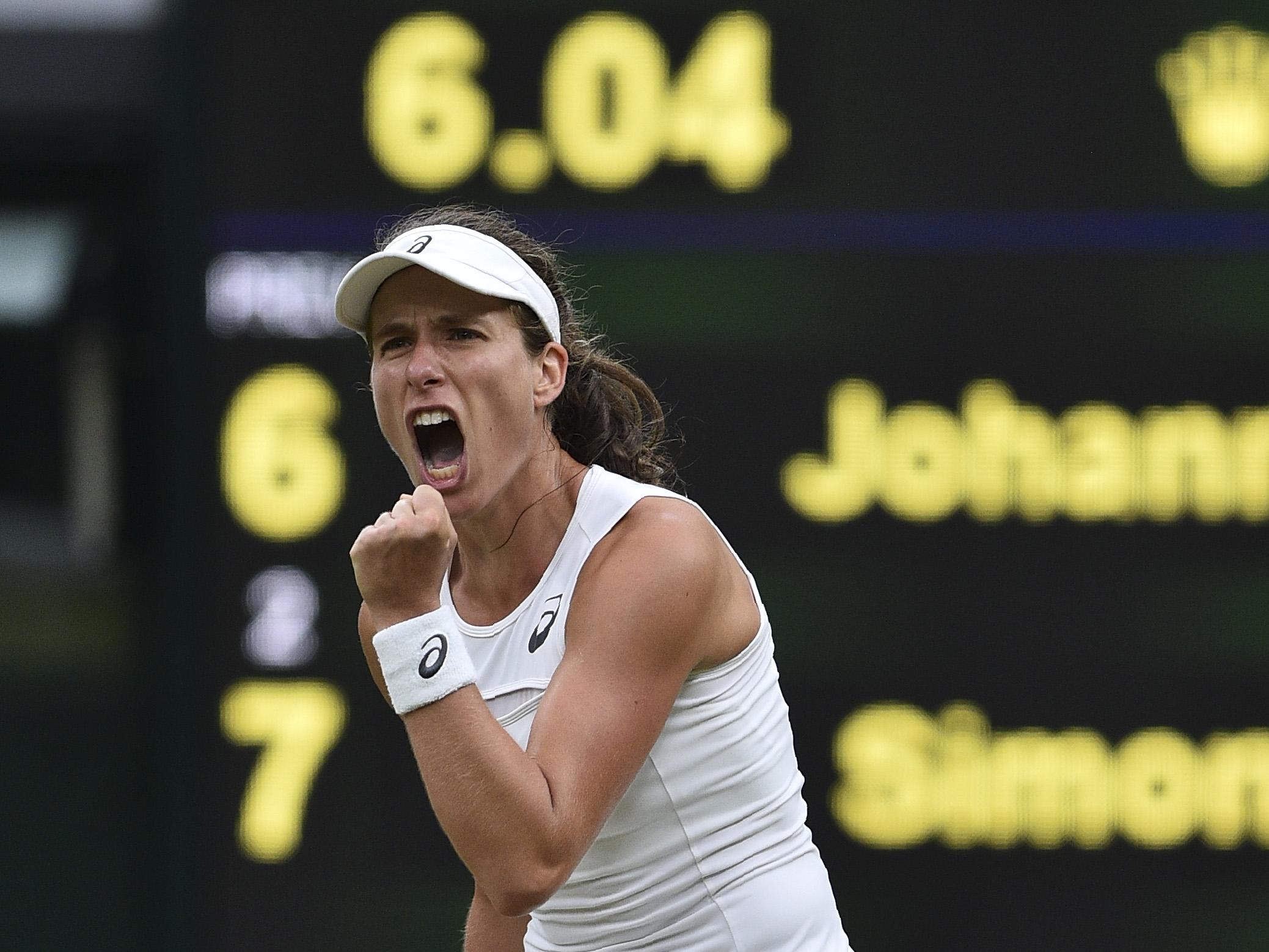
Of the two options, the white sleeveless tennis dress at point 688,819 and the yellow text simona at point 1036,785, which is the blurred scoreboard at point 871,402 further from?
the white sleeveless tennis dress at point 688,819

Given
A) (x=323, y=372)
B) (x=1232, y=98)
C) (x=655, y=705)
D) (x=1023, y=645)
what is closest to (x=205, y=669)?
(x=323, y=372)

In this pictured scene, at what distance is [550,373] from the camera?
7.22 ft

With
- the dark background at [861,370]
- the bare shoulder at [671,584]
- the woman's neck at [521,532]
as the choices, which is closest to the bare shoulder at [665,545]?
the bare shoulder at [671,584]

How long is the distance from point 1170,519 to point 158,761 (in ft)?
6.72

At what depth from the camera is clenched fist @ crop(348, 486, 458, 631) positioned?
A: 191 centimetres

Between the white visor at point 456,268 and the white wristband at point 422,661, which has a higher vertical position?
the white visor at point 456,268

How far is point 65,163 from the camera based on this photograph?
3.82 meters

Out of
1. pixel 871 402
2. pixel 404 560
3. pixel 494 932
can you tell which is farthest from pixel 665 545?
pixel 871 402

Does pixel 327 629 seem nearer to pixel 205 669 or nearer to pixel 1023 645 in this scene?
pixel 205 669

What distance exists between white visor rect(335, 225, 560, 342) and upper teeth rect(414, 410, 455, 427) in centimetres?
15

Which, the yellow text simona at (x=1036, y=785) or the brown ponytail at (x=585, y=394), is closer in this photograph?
the brown ponytail at (x=585, y=394)

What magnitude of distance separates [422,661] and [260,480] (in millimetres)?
1729

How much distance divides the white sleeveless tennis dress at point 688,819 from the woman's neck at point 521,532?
5cm

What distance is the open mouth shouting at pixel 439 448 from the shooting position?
2.12 m
